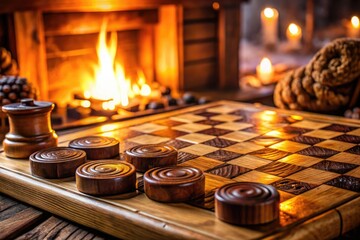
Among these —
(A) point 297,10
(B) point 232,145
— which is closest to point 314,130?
(B) point 232,145

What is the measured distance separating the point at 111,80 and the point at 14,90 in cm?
233

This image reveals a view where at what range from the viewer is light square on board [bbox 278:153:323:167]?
182 cm

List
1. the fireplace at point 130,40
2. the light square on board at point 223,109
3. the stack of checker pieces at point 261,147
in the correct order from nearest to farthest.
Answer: the stack of checker pieces at point 261,147 → the light square on board at point 223,109 → the fireplace at point 130,40

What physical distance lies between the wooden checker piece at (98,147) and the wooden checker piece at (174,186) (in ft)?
1.22

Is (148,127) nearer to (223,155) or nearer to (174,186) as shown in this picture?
(223,155)

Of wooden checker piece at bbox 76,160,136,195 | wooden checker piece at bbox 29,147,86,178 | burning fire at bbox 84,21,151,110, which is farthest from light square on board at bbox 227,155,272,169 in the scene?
burning fire at bbox 84,21,151,110

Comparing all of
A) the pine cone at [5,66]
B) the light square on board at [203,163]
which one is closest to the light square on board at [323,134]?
the light square on board at [203,163]

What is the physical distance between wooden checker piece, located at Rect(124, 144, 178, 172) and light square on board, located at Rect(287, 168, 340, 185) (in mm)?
377

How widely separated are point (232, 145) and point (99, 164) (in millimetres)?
579

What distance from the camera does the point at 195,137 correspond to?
221 cm

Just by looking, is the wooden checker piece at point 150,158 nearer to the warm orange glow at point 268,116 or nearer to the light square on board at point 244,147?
the light square on board at point 244,147

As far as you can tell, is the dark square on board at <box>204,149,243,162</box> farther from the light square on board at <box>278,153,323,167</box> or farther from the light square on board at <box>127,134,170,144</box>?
the light square on board at <box>127,134,170,144</box>

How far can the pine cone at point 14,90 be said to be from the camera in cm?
242

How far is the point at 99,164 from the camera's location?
1691mm
